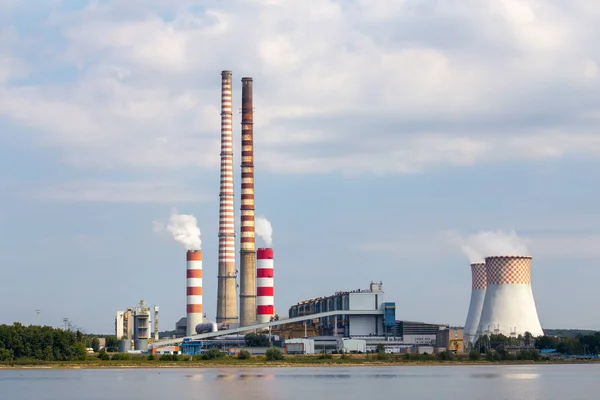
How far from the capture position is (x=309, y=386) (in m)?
48.6

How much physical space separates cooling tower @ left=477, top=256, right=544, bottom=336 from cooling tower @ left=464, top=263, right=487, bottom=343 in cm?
695

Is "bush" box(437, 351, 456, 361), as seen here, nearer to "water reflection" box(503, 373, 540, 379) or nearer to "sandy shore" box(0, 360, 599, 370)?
"sandy shore" box(0, 360, 599, 370)

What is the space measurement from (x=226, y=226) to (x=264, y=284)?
599cm

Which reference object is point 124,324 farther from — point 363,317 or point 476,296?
point 476,296

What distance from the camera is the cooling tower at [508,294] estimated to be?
68750 millimetres

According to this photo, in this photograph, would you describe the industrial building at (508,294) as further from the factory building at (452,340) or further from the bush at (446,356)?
the factory building at (452,340)

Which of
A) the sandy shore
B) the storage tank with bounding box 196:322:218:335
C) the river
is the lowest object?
the river

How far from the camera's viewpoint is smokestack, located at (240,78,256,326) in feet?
278

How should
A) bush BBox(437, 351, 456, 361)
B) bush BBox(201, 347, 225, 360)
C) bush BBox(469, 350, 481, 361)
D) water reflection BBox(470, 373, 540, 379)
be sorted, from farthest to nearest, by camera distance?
1. bush BBox(437, 351, 456, 361)
2. bush BBox(469, 350, 481, 361)
3. bush BBox(201, 347, 225, 360)
4. water reflection BBox(470, 373, 540, 379)

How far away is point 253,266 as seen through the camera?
8619 centimetres

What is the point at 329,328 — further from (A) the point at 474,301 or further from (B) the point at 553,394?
(B) the point at 553,394

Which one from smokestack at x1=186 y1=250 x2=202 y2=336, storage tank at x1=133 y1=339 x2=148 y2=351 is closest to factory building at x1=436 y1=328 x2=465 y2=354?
smokestack at x1=186 y1=250 x2=202 y2=336

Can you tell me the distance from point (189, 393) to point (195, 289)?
43934 mm

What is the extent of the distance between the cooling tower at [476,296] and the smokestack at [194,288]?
22313 millimetres
